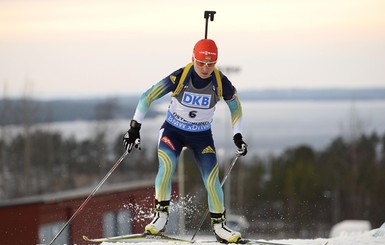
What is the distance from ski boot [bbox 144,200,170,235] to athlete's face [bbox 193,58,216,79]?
138 centimetres

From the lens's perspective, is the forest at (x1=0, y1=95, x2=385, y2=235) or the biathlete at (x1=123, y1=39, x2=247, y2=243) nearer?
the biathlete at (x1=123, y1=39, x2=247, y2=243)

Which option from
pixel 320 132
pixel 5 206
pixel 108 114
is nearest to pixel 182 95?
pixel 5 206

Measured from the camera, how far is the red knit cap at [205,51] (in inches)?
366

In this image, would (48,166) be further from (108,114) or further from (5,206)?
(5,206)

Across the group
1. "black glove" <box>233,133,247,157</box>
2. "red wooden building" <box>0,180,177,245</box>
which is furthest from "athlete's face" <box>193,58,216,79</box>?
"red wooden building" <box>0,180,177,245</box>

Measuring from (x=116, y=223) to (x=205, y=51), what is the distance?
5.11m

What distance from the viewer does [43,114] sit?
7456 cm

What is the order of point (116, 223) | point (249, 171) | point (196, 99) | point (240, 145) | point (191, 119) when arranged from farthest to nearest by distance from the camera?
point (249, 171) < point (116, 223) < point (240, 145) < point (191, 119) < point (196, 99)

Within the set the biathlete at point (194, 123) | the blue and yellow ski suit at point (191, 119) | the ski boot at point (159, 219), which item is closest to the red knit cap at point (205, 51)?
the biathlete at point (194, 123)

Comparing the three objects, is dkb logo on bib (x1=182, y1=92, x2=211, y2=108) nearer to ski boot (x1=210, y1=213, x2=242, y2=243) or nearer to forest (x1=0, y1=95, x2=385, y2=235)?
ski boot (x1=210, y1=213, x2=242, y2=243)

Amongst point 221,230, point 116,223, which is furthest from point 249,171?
point 221,230

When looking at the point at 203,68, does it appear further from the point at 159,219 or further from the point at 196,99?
the point at 159,219

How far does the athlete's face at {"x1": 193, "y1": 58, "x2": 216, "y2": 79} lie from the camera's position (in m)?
9.34

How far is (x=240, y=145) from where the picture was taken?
9734 millimetres
